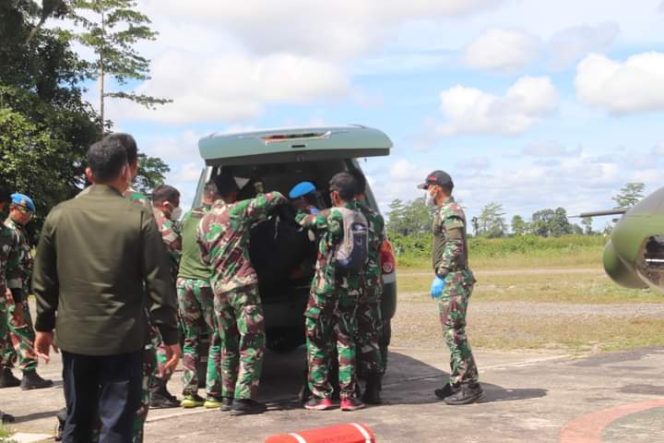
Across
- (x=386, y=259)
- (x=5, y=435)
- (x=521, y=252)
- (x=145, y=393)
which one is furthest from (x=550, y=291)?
(x=521, y=252)

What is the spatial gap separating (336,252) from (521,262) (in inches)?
1516

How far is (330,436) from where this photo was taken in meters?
4.39

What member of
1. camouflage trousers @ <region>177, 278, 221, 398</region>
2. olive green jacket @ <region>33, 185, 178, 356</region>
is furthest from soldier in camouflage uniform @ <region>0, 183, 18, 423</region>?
olive green jacket @ <region>33, 185, 178, 356</region>

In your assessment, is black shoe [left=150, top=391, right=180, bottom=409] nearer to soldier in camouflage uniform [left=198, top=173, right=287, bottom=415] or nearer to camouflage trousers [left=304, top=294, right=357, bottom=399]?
soldier in camouflage uniform [left=198, top=173, right=287, bottom=415]

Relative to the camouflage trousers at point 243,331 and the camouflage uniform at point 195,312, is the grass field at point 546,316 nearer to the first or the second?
the camouflage uniform at point 195,312

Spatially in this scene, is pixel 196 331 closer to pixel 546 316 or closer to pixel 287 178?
pixel 287 178

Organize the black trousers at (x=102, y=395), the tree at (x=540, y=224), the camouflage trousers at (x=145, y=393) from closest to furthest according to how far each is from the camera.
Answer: the black trousers at (x=102, y=395), the camouflage trousers at (x=145, y=393), the tree at (x=540, y=224)

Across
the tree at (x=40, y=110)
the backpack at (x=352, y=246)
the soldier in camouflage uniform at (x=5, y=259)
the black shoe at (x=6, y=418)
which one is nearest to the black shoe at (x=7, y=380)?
the soldier in camouflage uniform at (x=5, y=259)

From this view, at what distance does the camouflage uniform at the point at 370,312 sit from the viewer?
716 centimetres

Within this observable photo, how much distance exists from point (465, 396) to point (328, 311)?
1331mm

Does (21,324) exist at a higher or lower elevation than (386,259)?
lower

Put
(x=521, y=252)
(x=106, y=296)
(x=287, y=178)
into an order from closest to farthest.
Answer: (x=106, y=296), (x=287, y=178), (x=521, y=252)

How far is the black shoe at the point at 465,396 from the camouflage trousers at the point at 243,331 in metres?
1.59

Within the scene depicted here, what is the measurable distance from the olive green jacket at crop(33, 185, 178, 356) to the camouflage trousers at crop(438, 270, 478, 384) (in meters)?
3.25
